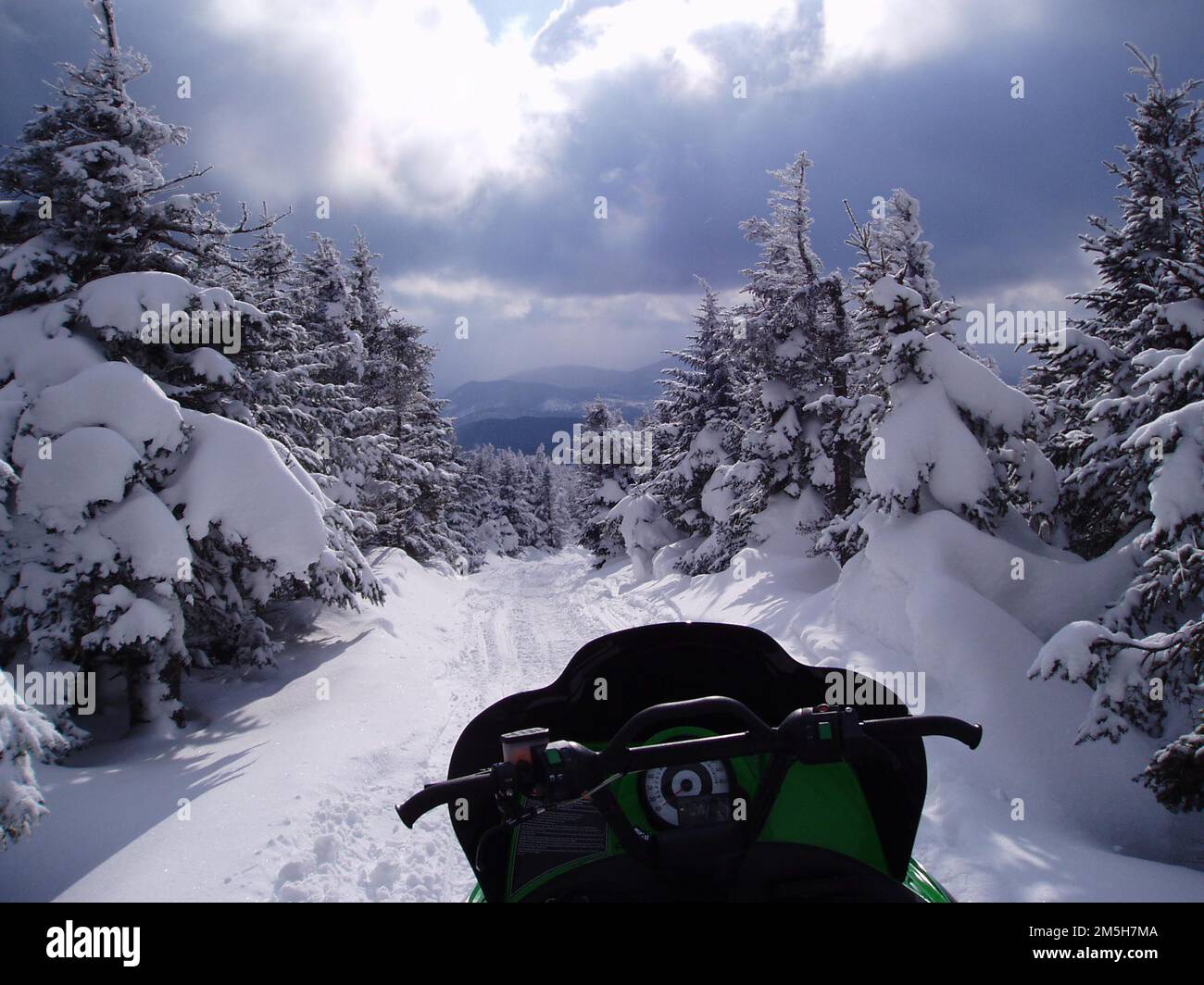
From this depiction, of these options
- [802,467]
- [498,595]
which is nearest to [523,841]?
[802,467]

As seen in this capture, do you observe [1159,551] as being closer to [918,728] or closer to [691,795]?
[918,728]

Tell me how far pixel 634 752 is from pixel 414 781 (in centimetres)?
646

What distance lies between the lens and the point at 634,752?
1539 millimetres

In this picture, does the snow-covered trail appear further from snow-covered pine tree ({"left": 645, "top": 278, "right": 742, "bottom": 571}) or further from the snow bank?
snow-covered pine tree ({"left": 645, "top": 278, "right": 742, "bottom": 571})

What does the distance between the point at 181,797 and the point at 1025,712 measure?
9808 mm

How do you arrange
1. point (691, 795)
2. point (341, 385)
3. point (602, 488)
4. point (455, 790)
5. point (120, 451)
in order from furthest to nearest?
point (602, 488), point (341, 385), point (120, 451), point (691, 795), point (455, 790)

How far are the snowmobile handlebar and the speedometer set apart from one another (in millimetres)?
304

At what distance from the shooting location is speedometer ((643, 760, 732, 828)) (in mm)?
1861

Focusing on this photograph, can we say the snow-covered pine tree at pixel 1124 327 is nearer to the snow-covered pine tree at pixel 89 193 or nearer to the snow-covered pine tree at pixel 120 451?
the snow-covered pine tree at pixel 120 451

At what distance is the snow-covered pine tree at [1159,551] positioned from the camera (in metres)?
5.59

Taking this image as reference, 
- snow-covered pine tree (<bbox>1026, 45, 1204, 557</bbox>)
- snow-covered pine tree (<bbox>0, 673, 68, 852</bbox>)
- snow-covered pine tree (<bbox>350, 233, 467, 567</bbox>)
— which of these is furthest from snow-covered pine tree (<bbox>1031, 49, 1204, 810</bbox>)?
snow-covered pine tree (<bbox>350, 233, 467, 567</bbox>)

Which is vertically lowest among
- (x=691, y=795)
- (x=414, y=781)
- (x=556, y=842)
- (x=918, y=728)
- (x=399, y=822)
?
(x=399, y=822)

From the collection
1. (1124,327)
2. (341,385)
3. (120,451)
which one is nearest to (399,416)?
(341,385)

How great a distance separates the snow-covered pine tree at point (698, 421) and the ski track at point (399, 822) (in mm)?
10075
